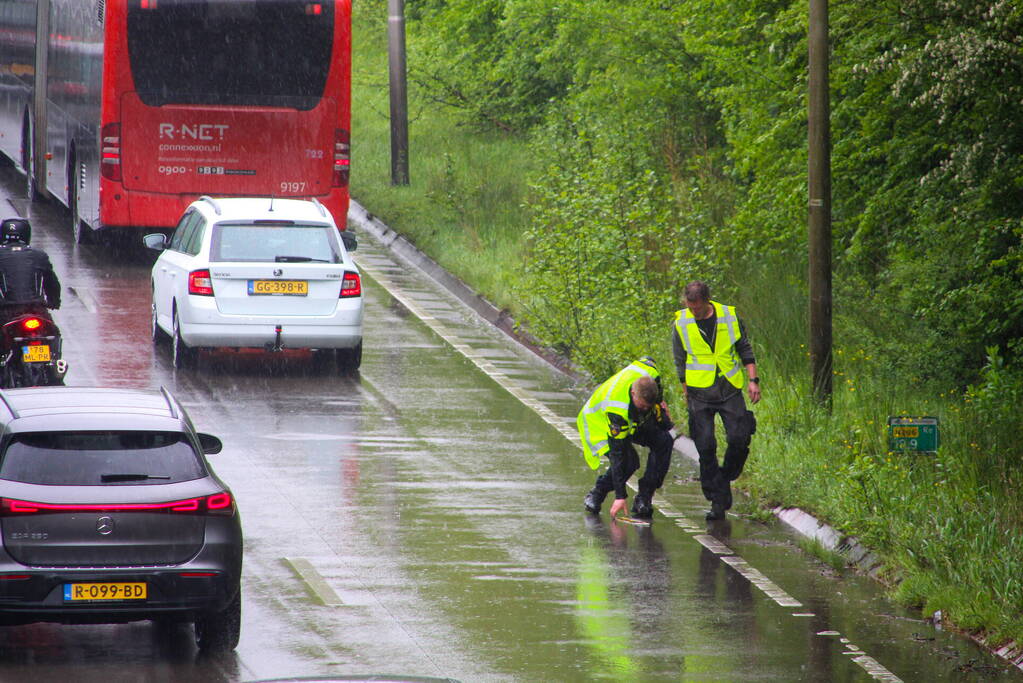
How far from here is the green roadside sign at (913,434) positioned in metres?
11.8

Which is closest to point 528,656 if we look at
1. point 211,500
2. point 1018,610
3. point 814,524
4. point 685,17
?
point 211,500

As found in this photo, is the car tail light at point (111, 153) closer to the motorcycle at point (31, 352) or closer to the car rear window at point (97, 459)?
the motorcycle at point (31, 352)

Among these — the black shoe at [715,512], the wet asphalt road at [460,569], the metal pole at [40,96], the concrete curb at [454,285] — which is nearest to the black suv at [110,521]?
the wet asphalt road at [460,569]

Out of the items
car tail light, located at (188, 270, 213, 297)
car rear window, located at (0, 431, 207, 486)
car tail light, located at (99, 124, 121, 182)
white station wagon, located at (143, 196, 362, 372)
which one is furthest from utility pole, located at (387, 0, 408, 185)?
car rear window, located at (0, 431, 207, 486)

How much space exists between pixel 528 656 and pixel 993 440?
5.61m

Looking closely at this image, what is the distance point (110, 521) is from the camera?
840 centimetres

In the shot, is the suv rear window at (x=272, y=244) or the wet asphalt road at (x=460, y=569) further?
the suv rear window at (x=272, y=244)

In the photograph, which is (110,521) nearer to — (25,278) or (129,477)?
(129,477)

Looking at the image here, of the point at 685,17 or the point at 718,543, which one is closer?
the point at 718,543

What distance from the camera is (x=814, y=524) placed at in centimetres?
1245

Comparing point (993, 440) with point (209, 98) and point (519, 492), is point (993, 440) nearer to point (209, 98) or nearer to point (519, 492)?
point (519, 492)

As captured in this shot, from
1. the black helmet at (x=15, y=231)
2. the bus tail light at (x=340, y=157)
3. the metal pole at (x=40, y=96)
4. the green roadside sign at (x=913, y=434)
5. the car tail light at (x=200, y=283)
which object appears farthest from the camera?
the metal pole at (x=40, y=96)

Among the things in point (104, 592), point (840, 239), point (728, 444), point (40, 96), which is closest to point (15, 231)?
point (728, 444)

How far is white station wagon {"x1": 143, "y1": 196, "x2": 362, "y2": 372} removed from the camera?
688 inches
